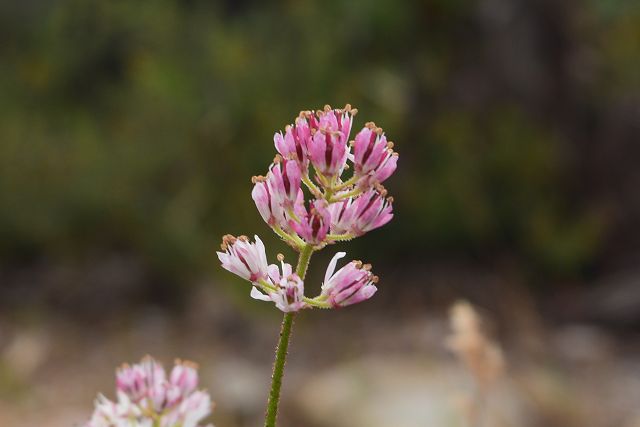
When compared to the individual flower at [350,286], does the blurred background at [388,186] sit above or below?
above

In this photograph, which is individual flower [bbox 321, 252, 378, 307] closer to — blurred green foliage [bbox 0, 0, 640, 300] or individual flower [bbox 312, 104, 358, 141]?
individual flower [bbox 312, 104, 358, 141]

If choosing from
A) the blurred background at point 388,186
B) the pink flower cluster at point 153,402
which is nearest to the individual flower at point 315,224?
the pink flower cluster at point 153,402

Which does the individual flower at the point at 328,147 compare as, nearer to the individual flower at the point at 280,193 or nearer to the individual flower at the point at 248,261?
the individual flower at the point at 280,193

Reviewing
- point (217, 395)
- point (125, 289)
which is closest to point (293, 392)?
point (217, 395)

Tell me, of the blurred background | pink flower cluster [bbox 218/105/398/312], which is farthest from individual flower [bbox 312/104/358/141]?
the blurred background

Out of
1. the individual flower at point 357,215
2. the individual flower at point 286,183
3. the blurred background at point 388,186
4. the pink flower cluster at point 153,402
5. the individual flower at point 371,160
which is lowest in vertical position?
the pink flower cluster at point 153,402

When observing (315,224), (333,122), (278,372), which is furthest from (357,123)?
(278,372)

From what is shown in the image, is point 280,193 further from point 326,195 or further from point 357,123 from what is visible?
point 357,123
